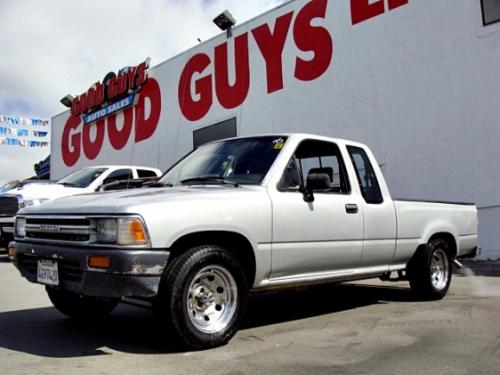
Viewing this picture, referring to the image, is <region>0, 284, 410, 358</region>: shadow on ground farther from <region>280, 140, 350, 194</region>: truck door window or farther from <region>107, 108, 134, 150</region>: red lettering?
<region>107, 108, 134, 150</region>: red lettering

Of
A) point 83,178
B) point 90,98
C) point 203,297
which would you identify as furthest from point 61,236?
point 90,98

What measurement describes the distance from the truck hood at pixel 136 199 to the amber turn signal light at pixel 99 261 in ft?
1.08

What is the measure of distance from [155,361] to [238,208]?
4.31 feet

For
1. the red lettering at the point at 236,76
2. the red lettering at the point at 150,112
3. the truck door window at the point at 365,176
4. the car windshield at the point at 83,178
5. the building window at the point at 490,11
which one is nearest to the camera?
the truck door window at the point at 365,176

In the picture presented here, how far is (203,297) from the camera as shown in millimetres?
4207

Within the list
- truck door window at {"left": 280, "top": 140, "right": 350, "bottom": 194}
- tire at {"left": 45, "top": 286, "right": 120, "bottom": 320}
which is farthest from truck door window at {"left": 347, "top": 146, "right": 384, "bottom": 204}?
tire at {"left": 45, "top": 286, "right": 120, "bottom": 320}

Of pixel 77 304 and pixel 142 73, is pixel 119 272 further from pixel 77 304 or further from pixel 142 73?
pixel 142 73

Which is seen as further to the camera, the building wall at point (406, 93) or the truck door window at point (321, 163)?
the building wall at point (406, 93)

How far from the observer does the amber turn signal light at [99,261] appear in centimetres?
379

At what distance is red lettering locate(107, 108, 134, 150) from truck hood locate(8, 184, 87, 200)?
10018mm

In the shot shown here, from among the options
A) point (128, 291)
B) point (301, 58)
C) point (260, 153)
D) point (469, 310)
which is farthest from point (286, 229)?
point (301, 58)

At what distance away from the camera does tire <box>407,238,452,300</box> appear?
6426 millimetres

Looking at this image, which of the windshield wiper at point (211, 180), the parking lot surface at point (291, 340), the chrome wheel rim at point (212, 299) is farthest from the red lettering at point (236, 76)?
the chrome wheel rim at point (212, 299)

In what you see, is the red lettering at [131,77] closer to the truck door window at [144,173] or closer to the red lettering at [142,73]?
the red lettering at [142,73]
